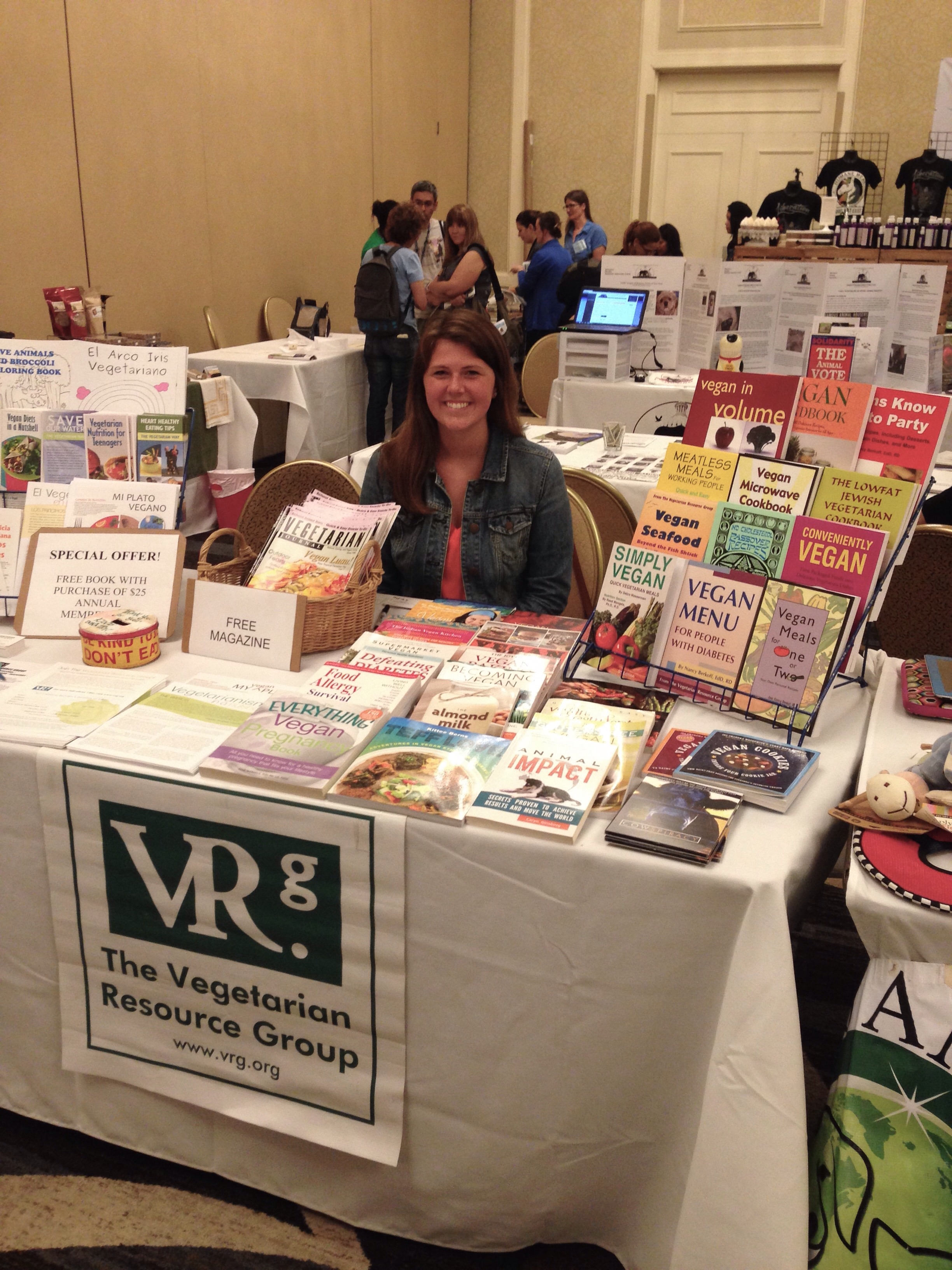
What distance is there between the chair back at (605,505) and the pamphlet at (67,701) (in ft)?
4.59

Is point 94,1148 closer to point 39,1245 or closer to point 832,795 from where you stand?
point 39,1245

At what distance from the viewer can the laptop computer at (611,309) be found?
4598mm

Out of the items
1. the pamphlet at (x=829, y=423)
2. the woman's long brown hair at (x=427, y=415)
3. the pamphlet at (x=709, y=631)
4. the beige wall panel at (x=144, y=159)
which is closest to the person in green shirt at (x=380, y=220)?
the beige wall panel at (x=144, y=159)

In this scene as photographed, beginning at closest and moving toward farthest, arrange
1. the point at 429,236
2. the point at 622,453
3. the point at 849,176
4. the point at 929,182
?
the point at 622,453 < the point at 429,236 < the point at 929,182 < the point at 849,176

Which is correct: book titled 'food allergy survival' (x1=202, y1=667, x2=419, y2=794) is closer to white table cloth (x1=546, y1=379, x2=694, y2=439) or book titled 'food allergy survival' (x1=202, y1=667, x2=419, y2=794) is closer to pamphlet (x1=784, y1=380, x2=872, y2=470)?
pamphlet (x1=784, y1=380, x2=872, y2=470)

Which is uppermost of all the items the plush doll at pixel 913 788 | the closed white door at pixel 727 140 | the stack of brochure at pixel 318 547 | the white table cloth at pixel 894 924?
the closed white door at pixel 727 140

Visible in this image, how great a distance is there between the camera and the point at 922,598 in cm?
231

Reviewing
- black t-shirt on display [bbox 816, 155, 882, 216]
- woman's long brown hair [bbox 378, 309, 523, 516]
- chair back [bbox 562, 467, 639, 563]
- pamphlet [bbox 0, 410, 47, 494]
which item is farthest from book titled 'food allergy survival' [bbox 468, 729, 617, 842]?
black t-shirt on display [bbox 816, 155, 882, 216]

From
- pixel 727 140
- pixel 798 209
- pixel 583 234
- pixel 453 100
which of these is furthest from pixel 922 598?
pixel 453 100

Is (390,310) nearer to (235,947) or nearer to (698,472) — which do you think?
(698,472)

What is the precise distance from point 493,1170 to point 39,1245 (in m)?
0.66

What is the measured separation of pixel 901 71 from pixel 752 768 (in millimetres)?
9212

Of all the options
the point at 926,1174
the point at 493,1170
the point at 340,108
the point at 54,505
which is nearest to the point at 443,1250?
the point at 493,1170

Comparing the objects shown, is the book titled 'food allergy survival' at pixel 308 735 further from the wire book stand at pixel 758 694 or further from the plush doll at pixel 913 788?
the plush doll at pixel 913 788
